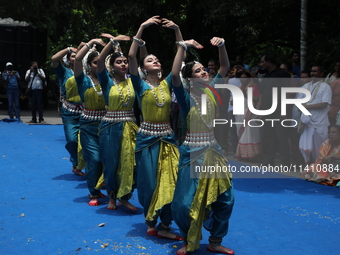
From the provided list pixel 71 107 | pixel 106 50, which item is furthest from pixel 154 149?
pixel 71 107

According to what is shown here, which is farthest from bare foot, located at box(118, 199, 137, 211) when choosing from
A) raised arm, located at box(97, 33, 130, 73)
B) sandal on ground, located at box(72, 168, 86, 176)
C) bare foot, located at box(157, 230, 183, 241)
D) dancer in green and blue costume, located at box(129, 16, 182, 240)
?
sandal on ground, located at box(72, 168, 86, 176)

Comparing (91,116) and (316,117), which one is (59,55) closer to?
(91,116)

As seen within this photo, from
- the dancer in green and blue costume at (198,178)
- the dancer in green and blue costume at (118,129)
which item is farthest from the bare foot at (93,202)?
the dancer in green and blue costume at (198,178)

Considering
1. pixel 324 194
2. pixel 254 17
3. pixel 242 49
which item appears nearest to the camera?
pixel 324 194

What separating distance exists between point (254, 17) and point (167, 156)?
8064 millimetres

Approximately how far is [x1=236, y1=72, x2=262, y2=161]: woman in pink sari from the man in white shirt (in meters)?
1.06

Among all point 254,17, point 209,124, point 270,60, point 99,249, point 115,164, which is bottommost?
point 99,249

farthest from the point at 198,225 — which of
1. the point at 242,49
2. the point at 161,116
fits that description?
the point at 242,49

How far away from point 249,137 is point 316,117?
148 centimetres

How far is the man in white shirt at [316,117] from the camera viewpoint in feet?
28.3

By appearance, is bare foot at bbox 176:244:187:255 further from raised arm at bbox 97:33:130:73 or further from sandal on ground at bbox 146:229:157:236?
raised arm at bbox 97:33:130:73

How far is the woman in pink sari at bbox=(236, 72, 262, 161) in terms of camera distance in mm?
9742

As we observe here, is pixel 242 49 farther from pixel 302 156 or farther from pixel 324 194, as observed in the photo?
pixel 324 194

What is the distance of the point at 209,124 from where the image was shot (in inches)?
191
